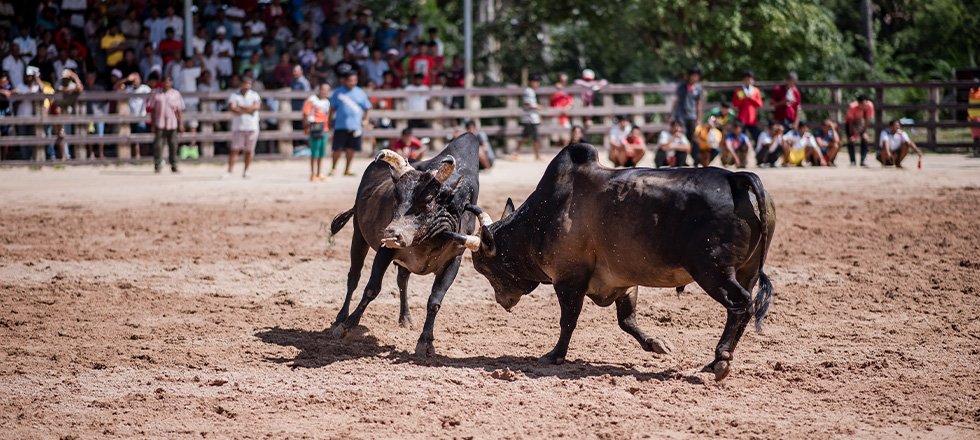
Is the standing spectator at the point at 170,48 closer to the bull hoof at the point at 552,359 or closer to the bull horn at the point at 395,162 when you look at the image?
the bull horn at the point at 395,162

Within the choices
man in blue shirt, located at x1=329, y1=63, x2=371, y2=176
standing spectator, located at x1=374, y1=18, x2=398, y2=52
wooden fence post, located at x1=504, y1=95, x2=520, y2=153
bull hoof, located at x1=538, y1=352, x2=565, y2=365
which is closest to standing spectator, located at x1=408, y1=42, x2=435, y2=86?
standing spectator, located at x1=374, y1=18, x2=398, y2=52

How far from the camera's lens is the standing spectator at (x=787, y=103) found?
2225cm

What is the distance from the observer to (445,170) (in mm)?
7992

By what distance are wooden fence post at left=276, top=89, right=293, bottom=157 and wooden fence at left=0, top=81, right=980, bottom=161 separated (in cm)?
2

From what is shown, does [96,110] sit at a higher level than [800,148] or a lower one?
higher

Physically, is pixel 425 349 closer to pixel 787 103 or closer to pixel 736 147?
pixel 736 147

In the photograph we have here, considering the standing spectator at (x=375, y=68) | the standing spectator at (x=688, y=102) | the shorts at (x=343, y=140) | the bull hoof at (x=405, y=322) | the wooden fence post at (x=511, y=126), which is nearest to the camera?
the bull hoof at (x=405, y=322)

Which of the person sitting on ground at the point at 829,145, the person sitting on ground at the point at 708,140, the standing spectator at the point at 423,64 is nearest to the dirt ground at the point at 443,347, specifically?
the person sitting on ground at the point at 708,140

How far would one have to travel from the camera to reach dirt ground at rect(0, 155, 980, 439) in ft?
21.4

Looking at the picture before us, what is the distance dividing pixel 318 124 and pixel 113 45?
223 inches

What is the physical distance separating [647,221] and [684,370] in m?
1.02

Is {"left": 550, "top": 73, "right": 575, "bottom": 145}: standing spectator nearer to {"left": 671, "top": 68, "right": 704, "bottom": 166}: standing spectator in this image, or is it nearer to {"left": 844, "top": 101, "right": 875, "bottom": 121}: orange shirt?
{"left": 671, "top": 68, "right": 704, "bottom": 166}: standing spectator

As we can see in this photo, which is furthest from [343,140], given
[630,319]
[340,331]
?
[630,319]

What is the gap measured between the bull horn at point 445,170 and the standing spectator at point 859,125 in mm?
14793
